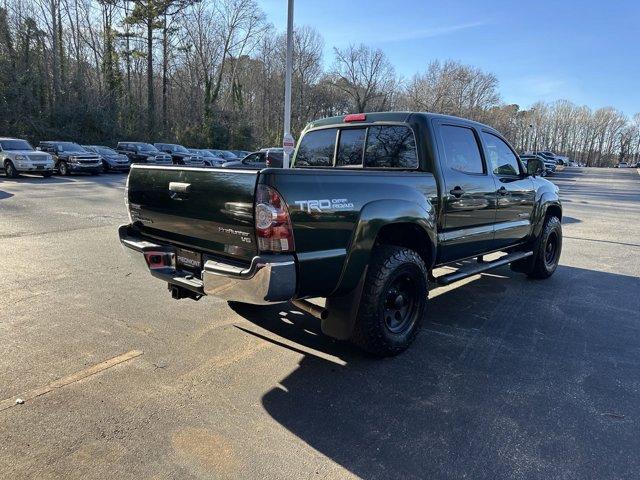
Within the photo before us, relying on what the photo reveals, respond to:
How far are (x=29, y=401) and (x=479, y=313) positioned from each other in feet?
14.3

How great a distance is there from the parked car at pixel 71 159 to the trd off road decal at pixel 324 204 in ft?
77.8

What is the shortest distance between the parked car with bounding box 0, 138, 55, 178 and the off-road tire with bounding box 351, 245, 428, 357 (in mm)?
22014

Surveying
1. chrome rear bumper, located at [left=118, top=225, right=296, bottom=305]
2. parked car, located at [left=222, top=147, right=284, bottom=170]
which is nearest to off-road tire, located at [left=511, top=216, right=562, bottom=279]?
chrome rear bumper, located at [left=118, top=225, right=296, bottom=305]

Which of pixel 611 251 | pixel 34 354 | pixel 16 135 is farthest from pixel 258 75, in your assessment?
pixel 34 354

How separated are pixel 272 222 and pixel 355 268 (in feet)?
2.85

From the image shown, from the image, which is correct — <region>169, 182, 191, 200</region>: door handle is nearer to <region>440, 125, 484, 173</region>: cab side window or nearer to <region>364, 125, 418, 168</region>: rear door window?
<region>364, 125, 418, 168</region>: rear door window

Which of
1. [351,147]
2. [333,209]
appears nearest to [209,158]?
[351,147]

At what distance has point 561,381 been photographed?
143 inches

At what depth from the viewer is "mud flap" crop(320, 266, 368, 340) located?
3.59m

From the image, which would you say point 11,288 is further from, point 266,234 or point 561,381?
point 561,381

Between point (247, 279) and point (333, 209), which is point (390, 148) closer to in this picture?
point (333, 209)

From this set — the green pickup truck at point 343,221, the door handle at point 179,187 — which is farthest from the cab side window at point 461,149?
the door handle at point 179,187

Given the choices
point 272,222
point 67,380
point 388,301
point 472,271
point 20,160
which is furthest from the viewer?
point 20,160

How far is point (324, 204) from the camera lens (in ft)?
10.6
